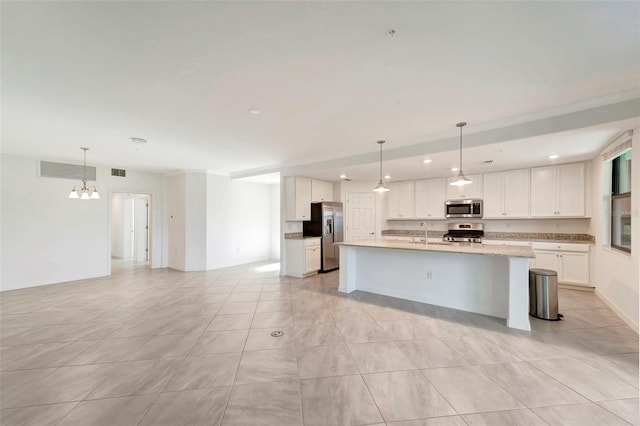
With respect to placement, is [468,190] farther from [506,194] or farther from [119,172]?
[119,172]

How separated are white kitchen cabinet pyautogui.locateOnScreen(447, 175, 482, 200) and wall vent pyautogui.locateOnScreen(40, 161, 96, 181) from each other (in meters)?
8.35

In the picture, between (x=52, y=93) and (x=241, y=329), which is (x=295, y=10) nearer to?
(x=52, y=93)

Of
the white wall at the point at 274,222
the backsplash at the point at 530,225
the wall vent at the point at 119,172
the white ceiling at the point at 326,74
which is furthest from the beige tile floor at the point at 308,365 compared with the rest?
the white wall at the point at 274,222

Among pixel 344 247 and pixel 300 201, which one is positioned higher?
pixel 300 201

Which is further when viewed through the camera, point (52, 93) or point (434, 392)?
point (52, 93)

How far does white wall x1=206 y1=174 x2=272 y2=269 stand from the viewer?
7.04 metres

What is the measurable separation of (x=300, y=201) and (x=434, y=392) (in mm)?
4687

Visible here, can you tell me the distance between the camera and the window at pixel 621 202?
3.60 metres

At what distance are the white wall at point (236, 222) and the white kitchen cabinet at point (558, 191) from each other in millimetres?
7044

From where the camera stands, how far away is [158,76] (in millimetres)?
2314

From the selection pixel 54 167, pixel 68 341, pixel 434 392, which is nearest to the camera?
pixel 434 392

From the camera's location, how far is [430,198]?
21.6 feet

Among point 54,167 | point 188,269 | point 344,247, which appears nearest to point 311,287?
point 344,247

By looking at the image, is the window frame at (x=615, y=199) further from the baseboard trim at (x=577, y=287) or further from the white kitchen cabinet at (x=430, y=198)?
the white kitchen cabinet at (x=430, y=198)
